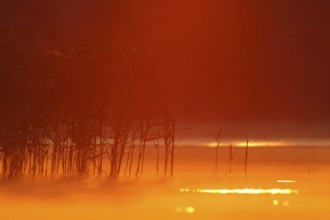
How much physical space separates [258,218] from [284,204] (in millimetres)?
600

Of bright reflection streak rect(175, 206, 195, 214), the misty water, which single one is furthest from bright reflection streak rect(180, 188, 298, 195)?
bright reflection streak rect(175, 206, 195, 214)

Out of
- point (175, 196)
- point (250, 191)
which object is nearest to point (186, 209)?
point (175, 196)

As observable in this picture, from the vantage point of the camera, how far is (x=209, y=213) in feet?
22.2

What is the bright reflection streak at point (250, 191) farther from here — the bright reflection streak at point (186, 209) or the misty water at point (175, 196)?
the bright reflection streak at point (186, 209)

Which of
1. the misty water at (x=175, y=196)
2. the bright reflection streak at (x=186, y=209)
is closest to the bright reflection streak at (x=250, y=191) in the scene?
the misty water at (x=175, y=196)

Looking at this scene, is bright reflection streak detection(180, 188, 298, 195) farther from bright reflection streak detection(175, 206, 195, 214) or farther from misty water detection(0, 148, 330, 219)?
bright reflection streak detection(175, 206, 195, 214)

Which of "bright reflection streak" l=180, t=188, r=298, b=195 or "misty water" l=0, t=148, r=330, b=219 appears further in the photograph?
"bright reflection streak" l=180, t=188, r=298, b=195

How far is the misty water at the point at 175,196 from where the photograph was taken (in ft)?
22.4

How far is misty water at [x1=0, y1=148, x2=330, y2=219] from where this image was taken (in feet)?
22.4

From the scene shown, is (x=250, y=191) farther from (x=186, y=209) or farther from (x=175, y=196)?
(x=186, y=209)

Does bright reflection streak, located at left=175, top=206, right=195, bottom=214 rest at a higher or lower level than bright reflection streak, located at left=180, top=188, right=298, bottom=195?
lower

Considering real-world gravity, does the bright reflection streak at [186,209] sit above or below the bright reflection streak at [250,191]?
below

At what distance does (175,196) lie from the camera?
24.7 feet

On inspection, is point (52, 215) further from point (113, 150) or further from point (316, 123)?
point (316, 123)
